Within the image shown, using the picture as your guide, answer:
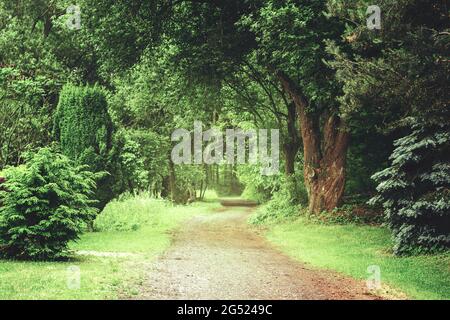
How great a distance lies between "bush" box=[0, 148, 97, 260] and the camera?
38.3 feet

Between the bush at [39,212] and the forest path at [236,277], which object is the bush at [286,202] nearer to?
the forest path at [236,277]

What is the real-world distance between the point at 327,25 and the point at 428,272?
9275mm

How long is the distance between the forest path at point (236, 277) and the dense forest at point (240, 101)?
3.07 m

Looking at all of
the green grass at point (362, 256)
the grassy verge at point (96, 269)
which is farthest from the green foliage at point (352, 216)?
the grassy verge at point (96, 269)

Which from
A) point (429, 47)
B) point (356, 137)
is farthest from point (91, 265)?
point (356, 137)

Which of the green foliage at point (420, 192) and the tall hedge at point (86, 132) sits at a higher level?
the tall hedge at point (86, 132)

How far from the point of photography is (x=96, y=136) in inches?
802

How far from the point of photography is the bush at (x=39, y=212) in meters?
11.7

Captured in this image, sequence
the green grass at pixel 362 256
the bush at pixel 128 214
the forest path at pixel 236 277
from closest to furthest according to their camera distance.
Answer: the forest path at pixel 236 277 → the green grass at pixel 362 256 → the bush at pixel 128 214

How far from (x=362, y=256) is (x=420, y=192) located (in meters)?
2.59

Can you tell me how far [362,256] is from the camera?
14.5 metres

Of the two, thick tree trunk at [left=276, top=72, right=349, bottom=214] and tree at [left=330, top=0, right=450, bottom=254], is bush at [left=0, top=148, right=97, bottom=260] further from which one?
thick tree trunk at [left=276, top=72, right=349, bottom=214]

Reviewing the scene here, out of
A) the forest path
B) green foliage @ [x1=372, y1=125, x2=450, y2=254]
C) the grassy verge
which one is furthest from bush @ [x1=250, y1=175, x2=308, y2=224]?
green foliage @ [x1=372, y1=125, x2=450, y2=254]
